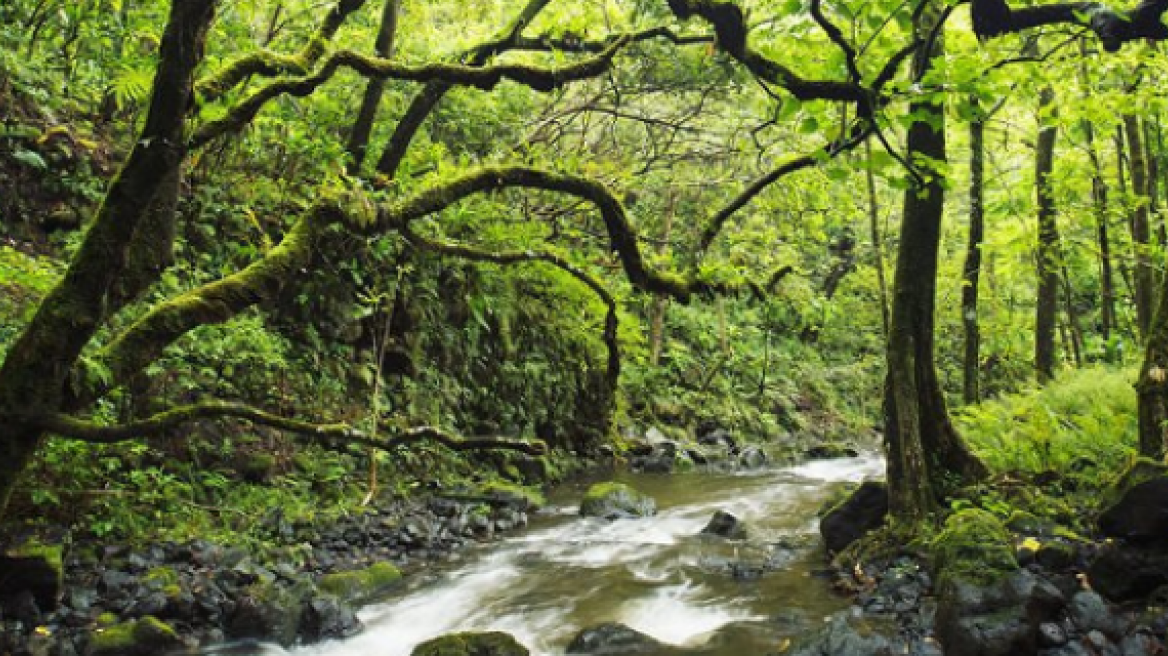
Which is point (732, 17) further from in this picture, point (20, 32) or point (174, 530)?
point (20, 32)

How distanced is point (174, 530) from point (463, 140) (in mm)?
8844

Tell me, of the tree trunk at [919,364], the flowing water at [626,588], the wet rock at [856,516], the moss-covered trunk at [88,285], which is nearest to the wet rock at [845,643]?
the flowing water at [626,588]

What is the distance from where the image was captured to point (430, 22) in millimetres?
13844

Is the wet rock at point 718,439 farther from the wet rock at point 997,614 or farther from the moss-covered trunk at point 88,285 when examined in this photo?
the moss-covered trunk at point 88,285

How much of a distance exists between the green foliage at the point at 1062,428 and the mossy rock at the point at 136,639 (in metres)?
8.35

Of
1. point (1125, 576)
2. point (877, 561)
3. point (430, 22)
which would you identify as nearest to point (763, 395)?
point (430, 22)

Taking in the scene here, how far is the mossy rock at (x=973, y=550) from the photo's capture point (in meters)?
5.88

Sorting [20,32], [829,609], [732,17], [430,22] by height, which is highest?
[430,22]

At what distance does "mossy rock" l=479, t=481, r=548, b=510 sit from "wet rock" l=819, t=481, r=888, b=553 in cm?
441

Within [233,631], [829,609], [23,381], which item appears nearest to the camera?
[23,381]

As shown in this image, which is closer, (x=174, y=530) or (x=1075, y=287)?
(x=174, y=530)

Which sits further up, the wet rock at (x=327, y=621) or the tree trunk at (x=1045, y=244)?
the tree trunk at (x=1045, y=244)

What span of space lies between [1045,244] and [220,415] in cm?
1145

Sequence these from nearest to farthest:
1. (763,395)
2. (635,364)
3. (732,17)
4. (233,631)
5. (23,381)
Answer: (23,381) < (732,17) < (233,631) < (635,364) < (763,395)
